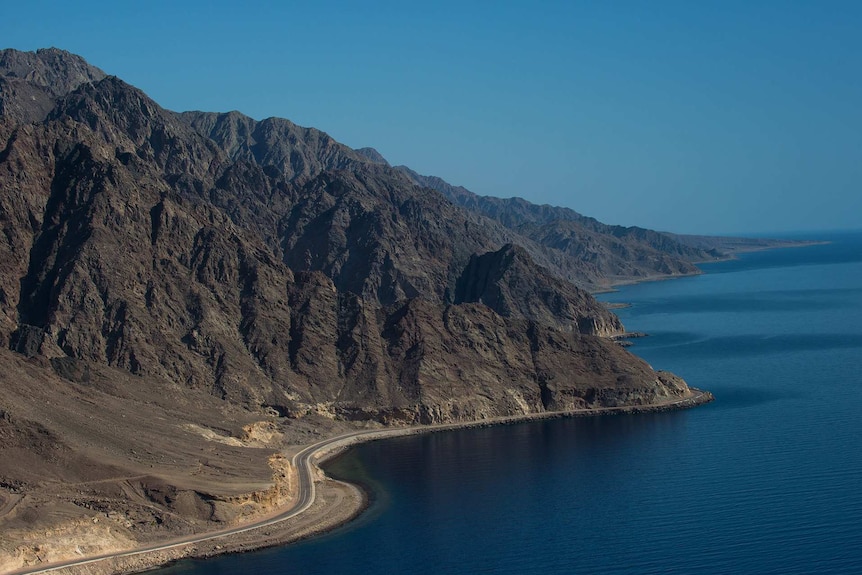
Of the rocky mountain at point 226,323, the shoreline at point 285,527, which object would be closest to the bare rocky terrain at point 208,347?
the rocky mountain at point 226,323

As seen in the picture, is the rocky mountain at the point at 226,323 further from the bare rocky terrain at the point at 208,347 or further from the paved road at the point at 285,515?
the paved road at the point at 285,515

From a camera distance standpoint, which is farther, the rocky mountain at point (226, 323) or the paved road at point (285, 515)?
the rocky mountain at point (226, 323)

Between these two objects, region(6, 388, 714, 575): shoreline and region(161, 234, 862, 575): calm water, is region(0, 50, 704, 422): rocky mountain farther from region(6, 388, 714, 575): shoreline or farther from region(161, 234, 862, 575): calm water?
region(6, 388, 714, 575): shoreline

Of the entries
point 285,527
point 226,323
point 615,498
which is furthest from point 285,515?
point 226,323

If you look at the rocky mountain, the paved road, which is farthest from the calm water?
the rocky mountain

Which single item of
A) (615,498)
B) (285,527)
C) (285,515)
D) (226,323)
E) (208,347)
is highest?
(226,323)

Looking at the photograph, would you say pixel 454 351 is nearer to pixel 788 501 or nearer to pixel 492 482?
pixel 492 482

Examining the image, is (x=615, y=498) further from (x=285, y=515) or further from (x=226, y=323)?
(x=226, y=323)
